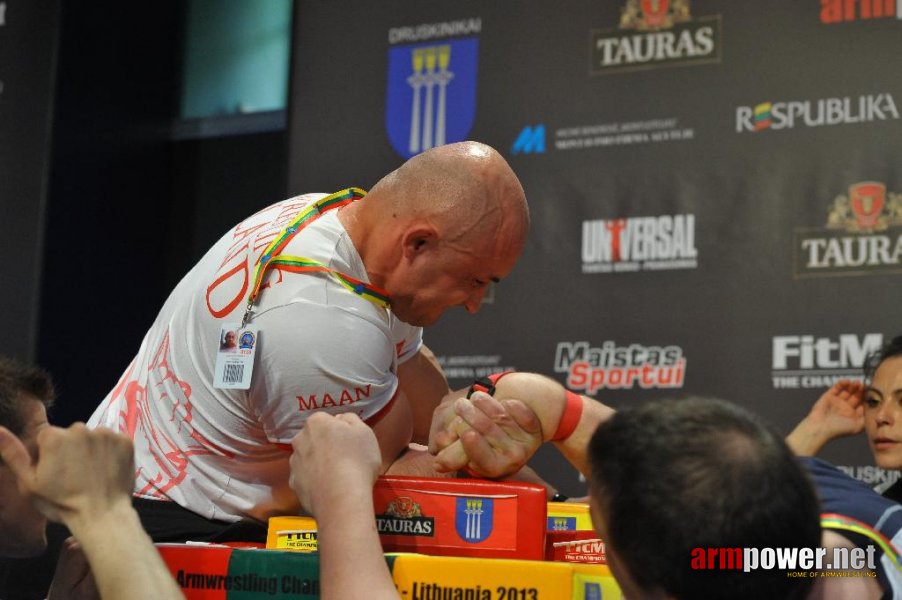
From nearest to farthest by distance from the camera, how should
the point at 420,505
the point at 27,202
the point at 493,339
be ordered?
1. the point at 420,505
2. the point at 493,339
3. the point at 27,202

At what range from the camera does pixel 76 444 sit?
1.21 metres

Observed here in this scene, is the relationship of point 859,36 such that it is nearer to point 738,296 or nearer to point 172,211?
point 738,296

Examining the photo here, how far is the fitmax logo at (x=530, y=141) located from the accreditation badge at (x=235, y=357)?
220 centimetres

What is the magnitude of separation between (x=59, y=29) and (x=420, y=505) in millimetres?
3681

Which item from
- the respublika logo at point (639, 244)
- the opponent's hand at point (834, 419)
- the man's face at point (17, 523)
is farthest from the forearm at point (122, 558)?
the respublika logo at point (639, 244)

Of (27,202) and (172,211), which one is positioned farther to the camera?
(172,211)

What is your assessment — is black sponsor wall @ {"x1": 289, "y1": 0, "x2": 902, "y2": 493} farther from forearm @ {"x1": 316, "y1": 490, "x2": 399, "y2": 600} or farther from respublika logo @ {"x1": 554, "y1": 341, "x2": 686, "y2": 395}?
forearm @ {"x1": 316, "y1": 490, "x2": 399, "y2": 600}

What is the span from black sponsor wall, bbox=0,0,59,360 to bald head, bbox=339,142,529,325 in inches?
108

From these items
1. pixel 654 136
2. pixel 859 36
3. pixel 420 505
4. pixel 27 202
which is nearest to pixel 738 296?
pixel 654 136

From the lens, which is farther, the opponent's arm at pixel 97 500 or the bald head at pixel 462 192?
the bald head at pixel 462 192

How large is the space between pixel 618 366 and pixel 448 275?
179 centimetres

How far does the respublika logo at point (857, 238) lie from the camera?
3.45 meters

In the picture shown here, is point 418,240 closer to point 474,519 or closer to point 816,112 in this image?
point 474,519

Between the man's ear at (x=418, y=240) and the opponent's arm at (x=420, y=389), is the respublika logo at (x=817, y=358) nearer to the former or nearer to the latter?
the opponent's arm at (x=420, y=389)
